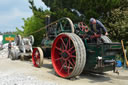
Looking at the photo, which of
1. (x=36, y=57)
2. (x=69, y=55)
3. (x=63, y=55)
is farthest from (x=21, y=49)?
(x=69, y=55)

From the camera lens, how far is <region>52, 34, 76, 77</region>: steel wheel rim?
17.0 feet

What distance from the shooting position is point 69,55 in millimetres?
5156

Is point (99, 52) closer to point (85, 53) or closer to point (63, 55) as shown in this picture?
point (85, 53)

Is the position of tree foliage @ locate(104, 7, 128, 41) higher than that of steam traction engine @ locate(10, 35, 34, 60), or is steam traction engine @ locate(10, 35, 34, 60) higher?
tree foliage @ locate(104, 7, 128, 41)

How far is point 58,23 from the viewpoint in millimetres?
6805

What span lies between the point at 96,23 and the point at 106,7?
562cm

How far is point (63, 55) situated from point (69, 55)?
31 centimetres

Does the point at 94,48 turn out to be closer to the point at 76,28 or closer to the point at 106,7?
the point at 76,28

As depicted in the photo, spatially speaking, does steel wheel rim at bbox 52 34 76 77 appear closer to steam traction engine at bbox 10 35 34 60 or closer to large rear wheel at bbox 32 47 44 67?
large rear wheel at bbox 32 47 44 67

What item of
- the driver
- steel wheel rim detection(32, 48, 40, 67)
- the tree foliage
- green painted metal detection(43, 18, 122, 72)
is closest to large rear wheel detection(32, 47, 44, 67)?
steel wheel rim detection(32, 48, 40, 67)

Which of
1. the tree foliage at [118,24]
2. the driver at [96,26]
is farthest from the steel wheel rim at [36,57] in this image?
the tree foliage at [118,24]

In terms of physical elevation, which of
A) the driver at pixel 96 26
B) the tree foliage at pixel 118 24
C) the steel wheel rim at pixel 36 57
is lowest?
the steel wheel rim at pixel 36 57

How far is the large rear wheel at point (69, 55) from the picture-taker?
4.68 meters

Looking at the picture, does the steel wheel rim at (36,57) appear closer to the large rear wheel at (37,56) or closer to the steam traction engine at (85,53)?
the large rear wheel at (37,56)
